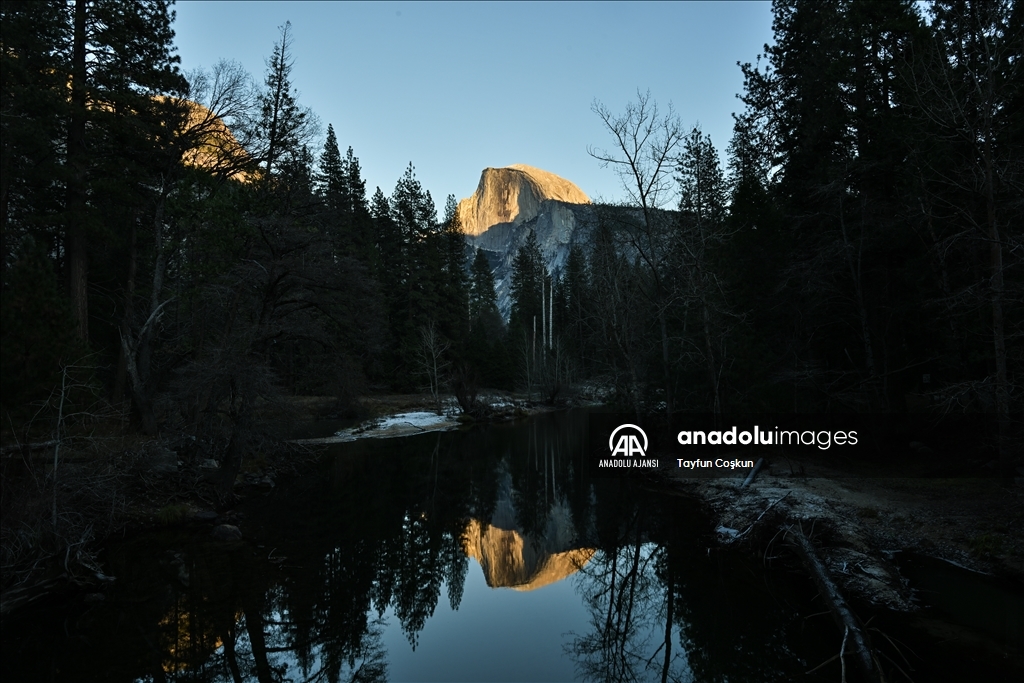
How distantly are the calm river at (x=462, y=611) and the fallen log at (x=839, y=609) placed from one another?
334 millimetres

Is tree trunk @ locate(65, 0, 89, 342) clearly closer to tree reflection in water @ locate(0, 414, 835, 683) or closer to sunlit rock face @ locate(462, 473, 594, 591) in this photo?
tree reflection in water @ locate(0, 414, 835, 683)

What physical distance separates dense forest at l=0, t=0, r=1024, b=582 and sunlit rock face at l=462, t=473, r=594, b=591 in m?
5.98

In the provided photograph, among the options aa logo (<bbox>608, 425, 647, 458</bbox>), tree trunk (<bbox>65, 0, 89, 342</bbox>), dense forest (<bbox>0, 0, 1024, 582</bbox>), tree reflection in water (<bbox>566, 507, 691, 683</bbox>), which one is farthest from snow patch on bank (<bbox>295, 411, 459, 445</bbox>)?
tree reflection in water (<bbox>566, 507, 691, 683</bbox>)

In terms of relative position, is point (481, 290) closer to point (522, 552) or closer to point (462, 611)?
point (522, 552)

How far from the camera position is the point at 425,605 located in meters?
9.81

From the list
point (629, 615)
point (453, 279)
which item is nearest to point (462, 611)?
point (629, 615)

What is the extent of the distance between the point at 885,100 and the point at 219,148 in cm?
2228

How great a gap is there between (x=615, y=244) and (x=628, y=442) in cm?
780

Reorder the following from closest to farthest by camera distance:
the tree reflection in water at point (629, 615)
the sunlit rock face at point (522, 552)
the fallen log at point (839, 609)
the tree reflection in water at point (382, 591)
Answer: the fallen log at point (839, 609) → the tree reflection in water at point (382, 591) → the tree reflection in water at point (629, 615) → the sunlit rock face at point (522, 552)

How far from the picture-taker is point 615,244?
75.6ft

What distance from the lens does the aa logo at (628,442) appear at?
880 inches

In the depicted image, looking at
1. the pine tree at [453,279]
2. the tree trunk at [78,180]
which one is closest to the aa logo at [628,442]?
the tree trunk at [78,180]

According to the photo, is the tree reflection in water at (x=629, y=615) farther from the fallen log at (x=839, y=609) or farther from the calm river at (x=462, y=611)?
the fallen log at (x=839, y=609)

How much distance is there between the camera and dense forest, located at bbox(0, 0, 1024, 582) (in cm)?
1233
